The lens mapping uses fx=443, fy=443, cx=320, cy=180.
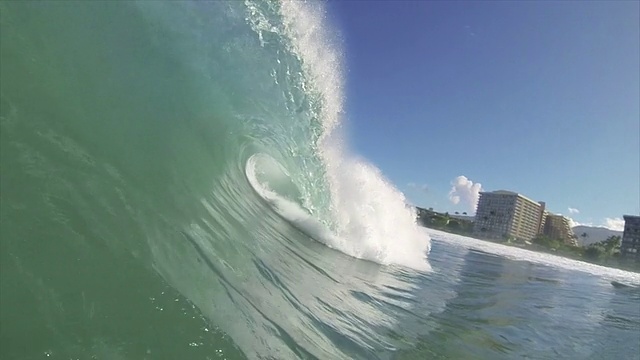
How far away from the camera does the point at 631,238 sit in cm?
10200

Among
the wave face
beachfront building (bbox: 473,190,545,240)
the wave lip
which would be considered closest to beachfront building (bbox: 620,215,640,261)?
beachfront building (bbox: 473,190,545,240)

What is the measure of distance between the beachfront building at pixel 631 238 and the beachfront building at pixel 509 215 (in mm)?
24358

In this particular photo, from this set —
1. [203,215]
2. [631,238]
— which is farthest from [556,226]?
[203,215]

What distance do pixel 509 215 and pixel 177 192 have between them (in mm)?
146279

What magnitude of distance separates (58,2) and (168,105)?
2.34 meters

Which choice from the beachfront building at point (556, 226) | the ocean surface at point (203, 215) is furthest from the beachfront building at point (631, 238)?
the ocean surface at point (203, 215)

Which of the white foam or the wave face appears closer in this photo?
the wave face

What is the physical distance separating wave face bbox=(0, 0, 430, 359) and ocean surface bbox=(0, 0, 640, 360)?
0.02m

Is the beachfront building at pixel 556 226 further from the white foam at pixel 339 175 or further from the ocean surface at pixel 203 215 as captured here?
the ocean surface at pixel 203 215

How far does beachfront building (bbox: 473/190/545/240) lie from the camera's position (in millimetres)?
129625

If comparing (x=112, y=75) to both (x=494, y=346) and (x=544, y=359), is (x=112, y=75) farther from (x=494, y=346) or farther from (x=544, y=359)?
(x=544, y=359)

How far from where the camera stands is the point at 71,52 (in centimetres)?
579

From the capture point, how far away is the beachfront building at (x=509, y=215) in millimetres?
129625

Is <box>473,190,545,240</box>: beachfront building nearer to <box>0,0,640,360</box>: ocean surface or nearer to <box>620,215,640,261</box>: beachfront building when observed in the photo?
<box>620,215,640,261</box>: beachfront building
